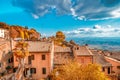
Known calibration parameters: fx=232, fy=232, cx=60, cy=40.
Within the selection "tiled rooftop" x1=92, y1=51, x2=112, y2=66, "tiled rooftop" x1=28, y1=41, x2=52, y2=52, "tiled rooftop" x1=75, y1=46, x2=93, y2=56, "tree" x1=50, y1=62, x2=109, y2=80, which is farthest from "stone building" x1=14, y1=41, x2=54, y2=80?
"tree" x1=50, y1=62, x2=109, y2=80

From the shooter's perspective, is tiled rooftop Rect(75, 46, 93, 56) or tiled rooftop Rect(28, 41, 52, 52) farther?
tiled rooftop Rect(75, 46, 93, 56)

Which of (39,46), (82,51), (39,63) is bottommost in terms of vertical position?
(39,63)

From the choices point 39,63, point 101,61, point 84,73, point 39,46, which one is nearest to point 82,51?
point 101,61

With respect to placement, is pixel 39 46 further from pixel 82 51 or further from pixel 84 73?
pixel 84 73

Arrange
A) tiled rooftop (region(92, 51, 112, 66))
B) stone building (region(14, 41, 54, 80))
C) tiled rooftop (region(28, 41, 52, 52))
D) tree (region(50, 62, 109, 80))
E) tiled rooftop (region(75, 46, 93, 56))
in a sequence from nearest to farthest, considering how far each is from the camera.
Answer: tree (region(50, 62, 109, 80)), stone building (region(14, 41, 54, 80)), tiled rooftop (region(28, 41, 52, 52)), tiled rooftop (region(75, 46, 93, 56)), tiled rooftop (region(92, 51, 112, 66))

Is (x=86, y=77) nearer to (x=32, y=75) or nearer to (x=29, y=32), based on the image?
(x=32, y=75)

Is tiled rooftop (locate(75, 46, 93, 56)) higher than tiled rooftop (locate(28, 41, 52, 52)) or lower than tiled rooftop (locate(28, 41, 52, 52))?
lower

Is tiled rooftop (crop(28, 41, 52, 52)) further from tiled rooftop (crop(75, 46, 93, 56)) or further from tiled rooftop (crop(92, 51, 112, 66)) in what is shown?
tiled rooftop (crop(92, 51, 112, 66))

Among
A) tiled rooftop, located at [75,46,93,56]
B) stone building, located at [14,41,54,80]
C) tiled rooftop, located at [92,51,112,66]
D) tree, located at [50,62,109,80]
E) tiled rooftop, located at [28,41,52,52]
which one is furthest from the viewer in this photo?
tiled rooftop, located at [92,51,112,66]

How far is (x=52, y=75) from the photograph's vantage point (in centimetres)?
4959

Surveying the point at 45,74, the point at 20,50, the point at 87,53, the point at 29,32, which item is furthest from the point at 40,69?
the point at 29,32

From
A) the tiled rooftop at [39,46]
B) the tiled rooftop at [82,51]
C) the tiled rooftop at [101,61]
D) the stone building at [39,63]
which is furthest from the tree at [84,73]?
the tiled rooftop at [101,61]

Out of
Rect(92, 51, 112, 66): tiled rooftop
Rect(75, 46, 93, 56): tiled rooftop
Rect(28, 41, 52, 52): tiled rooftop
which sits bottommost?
Rect(92, 51, 112, 66): tiled rooftop

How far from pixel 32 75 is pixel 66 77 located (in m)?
17.4
